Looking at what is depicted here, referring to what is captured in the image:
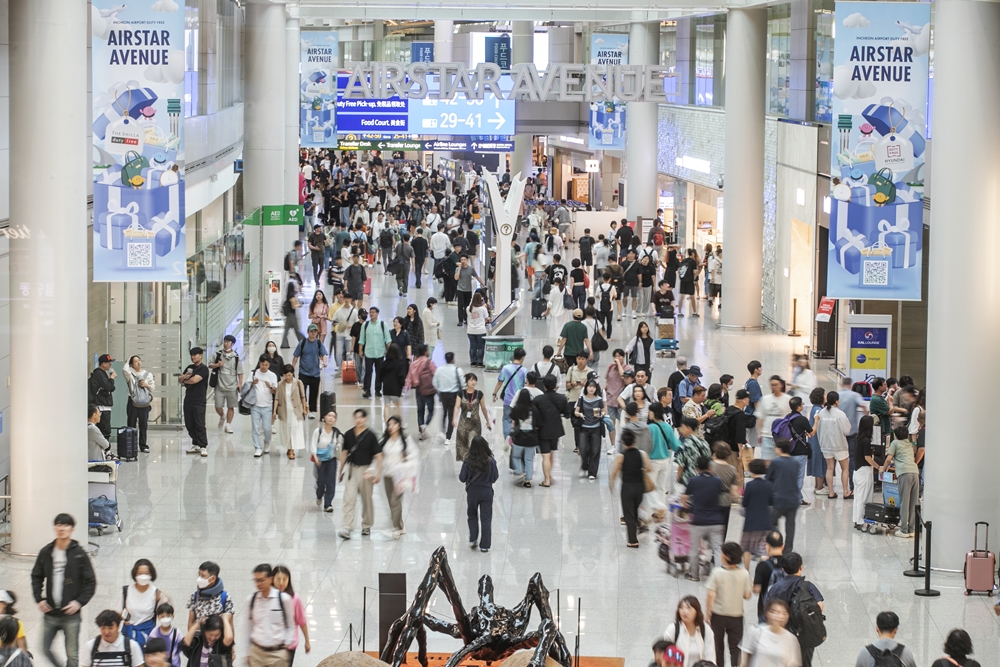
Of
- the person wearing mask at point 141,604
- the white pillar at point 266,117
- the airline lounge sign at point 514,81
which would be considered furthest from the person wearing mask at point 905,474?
the white pillar at point 266,117

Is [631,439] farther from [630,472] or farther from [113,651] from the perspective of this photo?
[113,651]

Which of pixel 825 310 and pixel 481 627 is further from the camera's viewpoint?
pixel 825 310

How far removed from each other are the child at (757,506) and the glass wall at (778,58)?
15.4 metres

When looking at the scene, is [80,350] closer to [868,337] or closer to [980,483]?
[980,483]

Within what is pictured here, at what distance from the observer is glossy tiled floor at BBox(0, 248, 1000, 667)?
37.7 feet

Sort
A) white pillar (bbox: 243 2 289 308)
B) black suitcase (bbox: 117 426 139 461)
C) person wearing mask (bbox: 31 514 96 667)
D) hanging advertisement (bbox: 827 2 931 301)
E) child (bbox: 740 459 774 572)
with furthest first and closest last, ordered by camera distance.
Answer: white pillar (bbox: 243 2 289 308) < black suitcase (bbox: 117 426 139 461) < hanging advertisement (bbox: 827 2 931 301) < child (bbox: 740 459 774 572) < person wearing mask (bbox: 31 514 96 667)

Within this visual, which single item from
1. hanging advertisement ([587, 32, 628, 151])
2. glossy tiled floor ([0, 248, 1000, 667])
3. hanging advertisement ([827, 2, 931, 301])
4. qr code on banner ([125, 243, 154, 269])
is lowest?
glossy tiled floor ([0, 248, 1000, 667])

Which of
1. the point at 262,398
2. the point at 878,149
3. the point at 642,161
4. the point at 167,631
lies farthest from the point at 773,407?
the point at 642,161

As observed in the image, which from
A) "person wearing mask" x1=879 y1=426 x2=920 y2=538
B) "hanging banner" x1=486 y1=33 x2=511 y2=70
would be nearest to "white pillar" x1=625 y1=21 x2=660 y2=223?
"hanging banner" x1=486 y1=33 x2=511 y2=70

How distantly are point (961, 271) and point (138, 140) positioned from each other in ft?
25.5

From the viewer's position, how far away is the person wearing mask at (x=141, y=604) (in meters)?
9.60

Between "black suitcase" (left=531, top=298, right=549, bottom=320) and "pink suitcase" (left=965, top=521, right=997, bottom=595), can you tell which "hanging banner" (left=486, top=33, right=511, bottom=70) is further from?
"pink suitcase" (left=965, top=521, right=997, bottom=595)

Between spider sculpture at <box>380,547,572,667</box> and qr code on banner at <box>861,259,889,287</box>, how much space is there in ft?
22.8

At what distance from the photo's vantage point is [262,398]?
16734 mm
